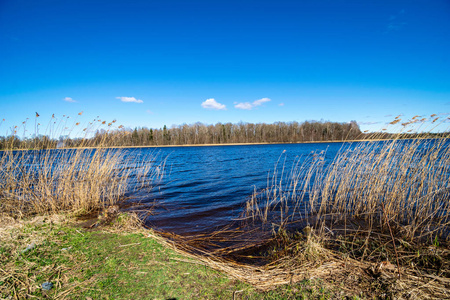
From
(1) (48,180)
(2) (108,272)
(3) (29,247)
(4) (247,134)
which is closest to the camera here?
(2) (108,272)

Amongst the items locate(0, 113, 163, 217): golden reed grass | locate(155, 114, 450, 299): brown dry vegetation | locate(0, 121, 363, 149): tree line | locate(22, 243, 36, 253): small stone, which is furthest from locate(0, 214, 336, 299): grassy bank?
locate(0, 121, 363, 149): tree line

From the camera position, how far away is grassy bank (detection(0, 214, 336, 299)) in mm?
2580

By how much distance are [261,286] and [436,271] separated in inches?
103

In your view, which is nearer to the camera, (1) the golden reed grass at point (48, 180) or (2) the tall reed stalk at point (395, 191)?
(2) the tall reed stalk at point (395, 191)

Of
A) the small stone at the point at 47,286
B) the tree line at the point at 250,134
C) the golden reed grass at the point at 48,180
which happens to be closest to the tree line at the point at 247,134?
the tree line at the point at 250,134

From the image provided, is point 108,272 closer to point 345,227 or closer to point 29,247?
point 29,247

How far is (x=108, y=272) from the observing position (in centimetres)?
297

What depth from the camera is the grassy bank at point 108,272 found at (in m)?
2.58

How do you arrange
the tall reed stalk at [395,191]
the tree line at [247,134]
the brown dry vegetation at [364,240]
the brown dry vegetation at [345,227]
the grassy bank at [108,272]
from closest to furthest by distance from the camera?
1. the grassy bank at [108,272]
2. the brown dry vegetation at [364,240]
3. the brown dry vegetation at [345,227]
4. the tall reed stalk at [395,191]
5. the tree line at [247,134]

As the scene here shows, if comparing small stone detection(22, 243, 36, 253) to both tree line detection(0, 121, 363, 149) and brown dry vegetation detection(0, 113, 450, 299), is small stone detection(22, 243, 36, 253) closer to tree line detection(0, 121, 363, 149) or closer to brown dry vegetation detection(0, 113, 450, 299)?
brown dry vegetation detection(0, 113, 450, 299)

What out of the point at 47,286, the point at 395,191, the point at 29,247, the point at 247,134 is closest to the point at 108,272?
the point at 47,286

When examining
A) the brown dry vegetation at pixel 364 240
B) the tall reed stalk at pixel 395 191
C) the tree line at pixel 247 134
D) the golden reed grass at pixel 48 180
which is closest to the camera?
the brown dry vegetation at pixel 364 240

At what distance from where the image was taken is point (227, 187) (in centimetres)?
→ 1163

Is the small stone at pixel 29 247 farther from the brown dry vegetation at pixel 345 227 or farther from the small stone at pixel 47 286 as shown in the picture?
the brown dry vegetation at pixel 345 227
